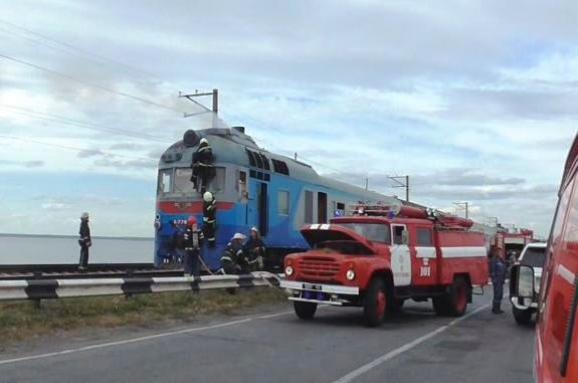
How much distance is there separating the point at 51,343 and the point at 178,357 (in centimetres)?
226

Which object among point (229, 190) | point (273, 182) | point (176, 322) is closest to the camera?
point (176, 322)

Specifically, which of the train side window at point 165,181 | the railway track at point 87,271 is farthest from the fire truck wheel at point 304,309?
the train side window at point 165,181

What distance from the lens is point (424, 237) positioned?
15.9 metres

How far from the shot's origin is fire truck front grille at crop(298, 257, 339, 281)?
45.3 feet

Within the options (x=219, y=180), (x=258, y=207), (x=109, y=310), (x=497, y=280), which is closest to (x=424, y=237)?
(x=497, y=280)

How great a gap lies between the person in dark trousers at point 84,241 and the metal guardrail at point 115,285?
6273 millimetres

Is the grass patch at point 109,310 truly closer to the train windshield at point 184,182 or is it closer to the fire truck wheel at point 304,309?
the fire truck wheel at point 304,309

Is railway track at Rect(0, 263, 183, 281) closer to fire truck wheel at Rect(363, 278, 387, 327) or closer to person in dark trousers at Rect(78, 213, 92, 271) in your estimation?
person in dark trousers at Rect(78, 213, 92, 271)

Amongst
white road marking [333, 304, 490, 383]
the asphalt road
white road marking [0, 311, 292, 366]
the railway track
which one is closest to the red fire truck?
the asphalt road

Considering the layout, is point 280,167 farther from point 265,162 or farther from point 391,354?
point 391,354

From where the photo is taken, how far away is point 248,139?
22.4 meters

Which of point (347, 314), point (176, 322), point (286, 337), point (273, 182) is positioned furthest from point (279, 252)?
point (286, 337)

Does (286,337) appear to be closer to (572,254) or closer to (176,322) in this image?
(176,322)

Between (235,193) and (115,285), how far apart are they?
21.5 feet
